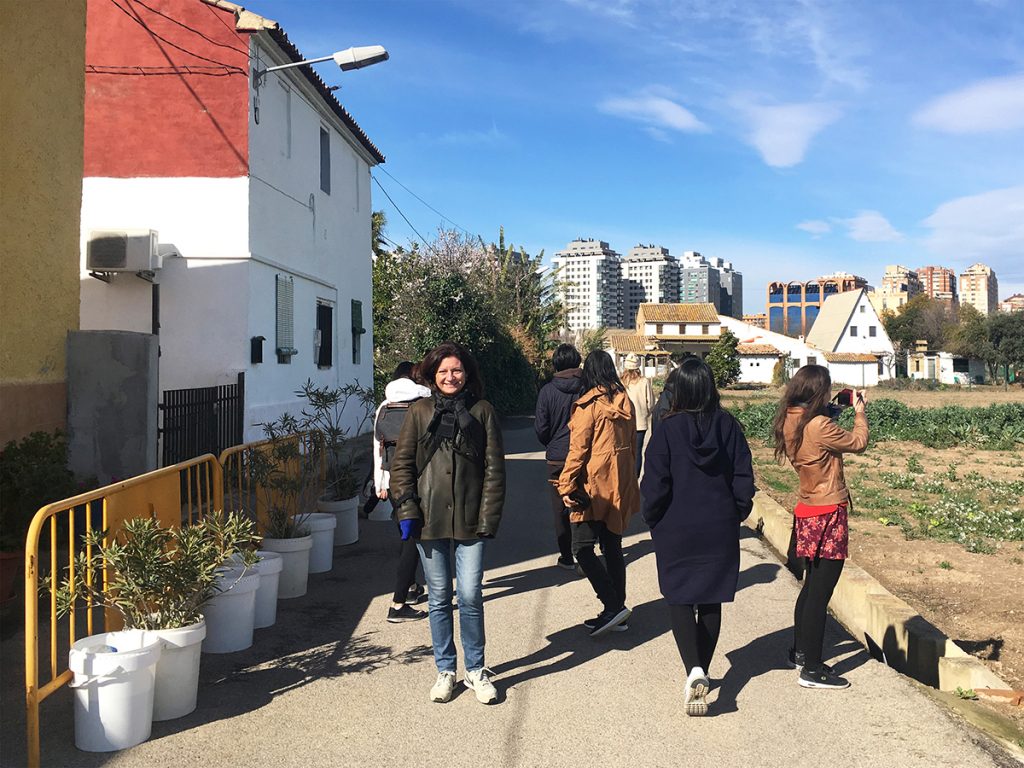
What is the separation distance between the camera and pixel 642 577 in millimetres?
7340

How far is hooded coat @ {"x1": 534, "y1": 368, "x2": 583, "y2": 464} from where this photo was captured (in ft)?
23.0

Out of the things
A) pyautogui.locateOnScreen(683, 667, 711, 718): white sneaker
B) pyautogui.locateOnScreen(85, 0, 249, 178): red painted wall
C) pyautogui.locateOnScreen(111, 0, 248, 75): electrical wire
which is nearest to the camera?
pyautogui.locateOnScreen(683, 667, 711, 718): white sneaker

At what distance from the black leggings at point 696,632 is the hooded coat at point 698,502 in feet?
0.26

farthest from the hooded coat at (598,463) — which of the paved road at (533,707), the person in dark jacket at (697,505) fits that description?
the person in dark jacket at (697,505)

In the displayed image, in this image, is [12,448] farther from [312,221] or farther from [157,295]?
[312,221]

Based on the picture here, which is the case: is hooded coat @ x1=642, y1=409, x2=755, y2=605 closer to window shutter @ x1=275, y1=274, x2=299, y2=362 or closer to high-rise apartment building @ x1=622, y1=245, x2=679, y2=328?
window shutter @ x1=275, y1=274, x2=299, y2=362

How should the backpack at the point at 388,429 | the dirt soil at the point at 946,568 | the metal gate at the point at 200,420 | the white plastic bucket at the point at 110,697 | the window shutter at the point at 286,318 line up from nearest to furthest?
the white plastic bucket at the point at 110,697 → the dirt soil at the point at 946,568 → the backpack at the point at 388,429 → the metal gate at the point at 200,420 → the window shutter at the point at 286,318

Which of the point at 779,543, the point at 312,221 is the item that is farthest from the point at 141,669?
the point at 312,221

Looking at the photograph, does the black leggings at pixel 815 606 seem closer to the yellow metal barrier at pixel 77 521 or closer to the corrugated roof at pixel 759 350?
the yellow metal barrier at pixel 77 521

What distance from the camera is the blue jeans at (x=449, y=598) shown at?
4.53 metres

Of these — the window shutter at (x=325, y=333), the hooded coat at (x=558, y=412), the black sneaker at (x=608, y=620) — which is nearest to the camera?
the black sneaker at (x=608, y=620)

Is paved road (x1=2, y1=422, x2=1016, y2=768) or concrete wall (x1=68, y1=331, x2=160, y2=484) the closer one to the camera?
paved road (x1=2, y1=422, x2=1016, y2=768)

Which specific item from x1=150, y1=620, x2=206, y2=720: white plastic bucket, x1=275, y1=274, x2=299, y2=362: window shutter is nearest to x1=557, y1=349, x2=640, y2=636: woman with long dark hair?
x1=150, y1=620, x2=206, y2=720: white plastic bucket

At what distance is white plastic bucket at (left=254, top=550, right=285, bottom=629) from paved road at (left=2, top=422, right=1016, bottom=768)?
0.30ft
